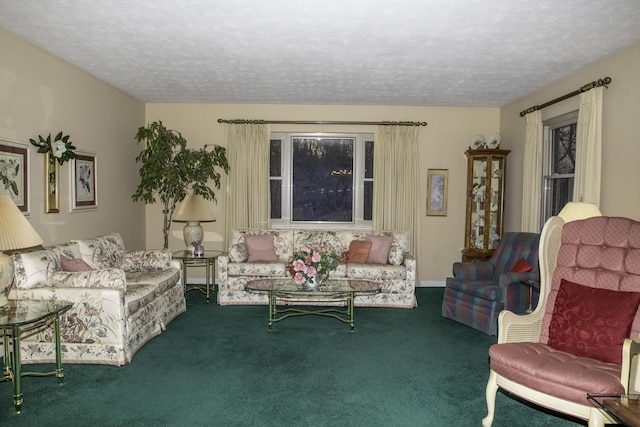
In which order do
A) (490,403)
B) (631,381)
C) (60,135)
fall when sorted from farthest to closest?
(60,135) < (490,403) < (631,381)

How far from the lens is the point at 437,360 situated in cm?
397

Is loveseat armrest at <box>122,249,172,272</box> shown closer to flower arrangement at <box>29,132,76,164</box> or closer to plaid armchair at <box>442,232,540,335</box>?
flower arrangement at <box>29,132,76,164</box>

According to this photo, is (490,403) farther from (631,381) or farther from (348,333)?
(348,333)

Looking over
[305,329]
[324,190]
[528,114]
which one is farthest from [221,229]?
[528,114]

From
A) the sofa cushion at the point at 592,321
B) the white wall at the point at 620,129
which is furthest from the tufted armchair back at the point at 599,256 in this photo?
the white wall at the point at 620,129

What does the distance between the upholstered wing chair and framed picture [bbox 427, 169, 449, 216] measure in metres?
3.70

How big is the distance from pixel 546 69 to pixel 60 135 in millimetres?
4970

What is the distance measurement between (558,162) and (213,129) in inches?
187

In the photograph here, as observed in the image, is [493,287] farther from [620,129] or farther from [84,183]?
[84,183]

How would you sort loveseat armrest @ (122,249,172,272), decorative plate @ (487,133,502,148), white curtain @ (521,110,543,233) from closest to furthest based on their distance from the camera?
loveseat armrest @ (122,249,172,272) → white curtain @ (521,110,543,233) → decorative plate @ (487,133,502,148)

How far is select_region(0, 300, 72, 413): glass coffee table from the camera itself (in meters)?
2.88

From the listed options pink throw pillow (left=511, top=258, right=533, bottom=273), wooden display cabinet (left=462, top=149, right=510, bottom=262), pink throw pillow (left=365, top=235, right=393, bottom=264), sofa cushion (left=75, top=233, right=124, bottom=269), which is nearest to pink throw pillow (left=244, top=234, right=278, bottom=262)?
pink throw pillow (left=365, top=235, right=393, bottom=264)

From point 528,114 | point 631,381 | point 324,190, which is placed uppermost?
point 528,114

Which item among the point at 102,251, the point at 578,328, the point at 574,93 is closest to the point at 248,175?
the point at 102,251
